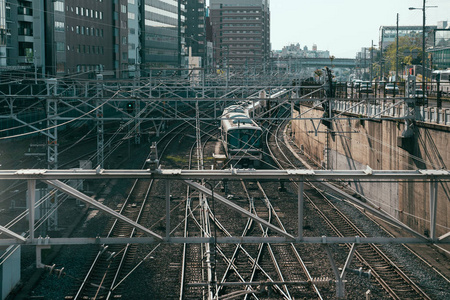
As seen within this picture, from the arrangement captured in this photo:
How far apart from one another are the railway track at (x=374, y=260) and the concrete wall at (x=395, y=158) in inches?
51.3

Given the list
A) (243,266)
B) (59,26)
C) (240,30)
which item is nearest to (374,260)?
(243,266)

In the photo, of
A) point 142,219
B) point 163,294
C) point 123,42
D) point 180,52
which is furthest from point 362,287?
point 180,52

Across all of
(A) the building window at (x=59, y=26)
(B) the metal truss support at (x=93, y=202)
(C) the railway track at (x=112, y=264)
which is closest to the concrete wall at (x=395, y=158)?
(C) the railway track at (x=112, y=264)

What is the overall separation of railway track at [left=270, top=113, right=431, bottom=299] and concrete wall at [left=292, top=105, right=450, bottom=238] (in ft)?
4.28

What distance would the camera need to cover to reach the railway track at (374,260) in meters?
13.1

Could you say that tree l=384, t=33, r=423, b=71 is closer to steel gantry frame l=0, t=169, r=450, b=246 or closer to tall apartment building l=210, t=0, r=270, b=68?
tall apartment building l=210, t=0, r=270, b=68

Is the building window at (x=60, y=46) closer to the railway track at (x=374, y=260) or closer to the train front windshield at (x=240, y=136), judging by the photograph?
the train front windshield at (x=240, y=136)

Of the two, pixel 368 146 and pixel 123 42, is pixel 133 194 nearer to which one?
pixel 368 146

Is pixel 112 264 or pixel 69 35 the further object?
pixel 69 35

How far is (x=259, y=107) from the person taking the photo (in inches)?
1686

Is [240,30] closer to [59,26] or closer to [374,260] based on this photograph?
[59,26]

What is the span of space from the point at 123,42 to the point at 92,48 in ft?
28.1

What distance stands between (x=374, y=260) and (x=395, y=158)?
22.8 feet

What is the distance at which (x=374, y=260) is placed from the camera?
50.2 feet
